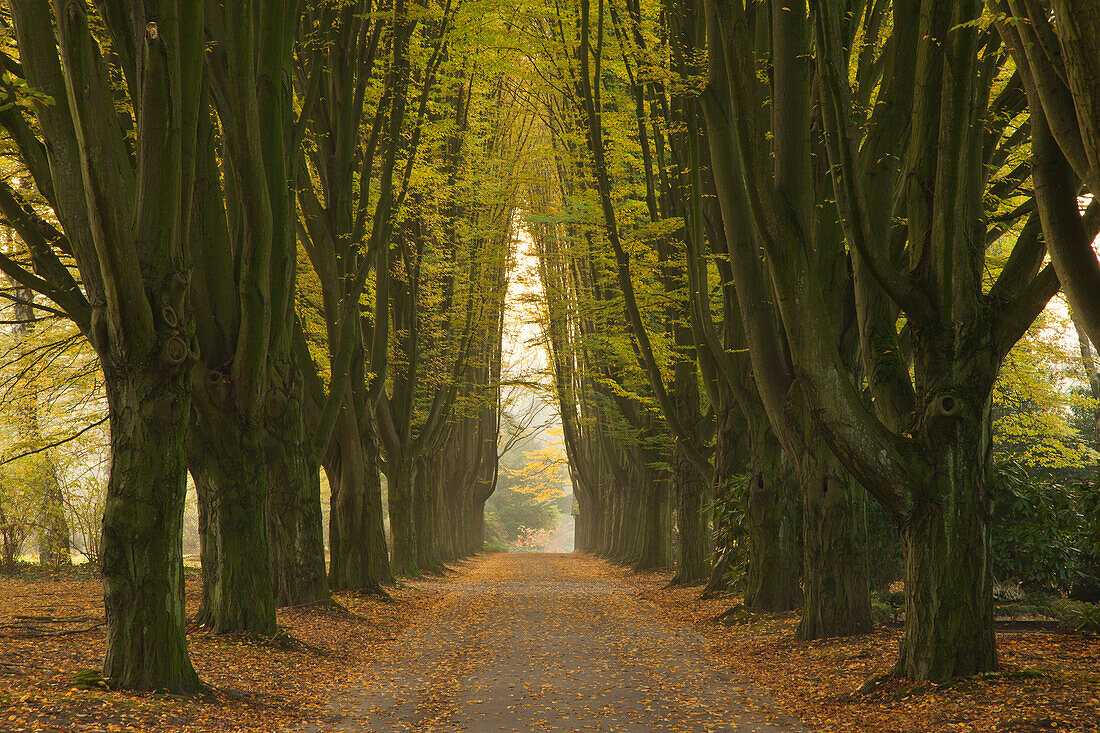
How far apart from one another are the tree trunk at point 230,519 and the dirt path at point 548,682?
153 centimetres

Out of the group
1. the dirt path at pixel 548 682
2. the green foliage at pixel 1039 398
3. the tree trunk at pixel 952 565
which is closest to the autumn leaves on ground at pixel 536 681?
the dirt path at pixel 548 682

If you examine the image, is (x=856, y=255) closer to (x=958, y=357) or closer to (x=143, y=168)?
(x=958, y=357)

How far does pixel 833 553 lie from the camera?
847 cm

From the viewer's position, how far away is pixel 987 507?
19.5 feet

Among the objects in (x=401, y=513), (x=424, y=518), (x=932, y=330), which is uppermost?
(x=932, y=330)

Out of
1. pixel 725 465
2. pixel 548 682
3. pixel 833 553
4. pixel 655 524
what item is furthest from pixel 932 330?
pixel 655 524

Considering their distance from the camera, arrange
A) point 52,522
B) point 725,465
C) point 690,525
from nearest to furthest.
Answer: point 725,465, point 690,525, point 52,522

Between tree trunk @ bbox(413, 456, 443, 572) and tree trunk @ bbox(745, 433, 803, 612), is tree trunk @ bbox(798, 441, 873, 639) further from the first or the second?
tree trunk @ bbox(413, 456, 443, 572)

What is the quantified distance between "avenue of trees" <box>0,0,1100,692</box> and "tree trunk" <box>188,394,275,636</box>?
1.2 inches

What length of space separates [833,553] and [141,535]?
Result: 664 centimetres

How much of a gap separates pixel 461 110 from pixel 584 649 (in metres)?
12.2

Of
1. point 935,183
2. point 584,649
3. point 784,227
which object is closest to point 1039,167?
point 935,183

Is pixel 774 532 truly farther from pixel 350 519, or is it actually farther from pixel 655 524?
pixel 655 524

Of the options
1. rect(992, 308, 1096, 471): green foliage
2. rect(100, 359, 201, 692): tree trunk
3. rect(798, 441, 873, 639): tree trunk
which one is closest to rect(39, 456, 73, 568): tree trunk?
rect(100, 359, 201, 692): tree trunk
